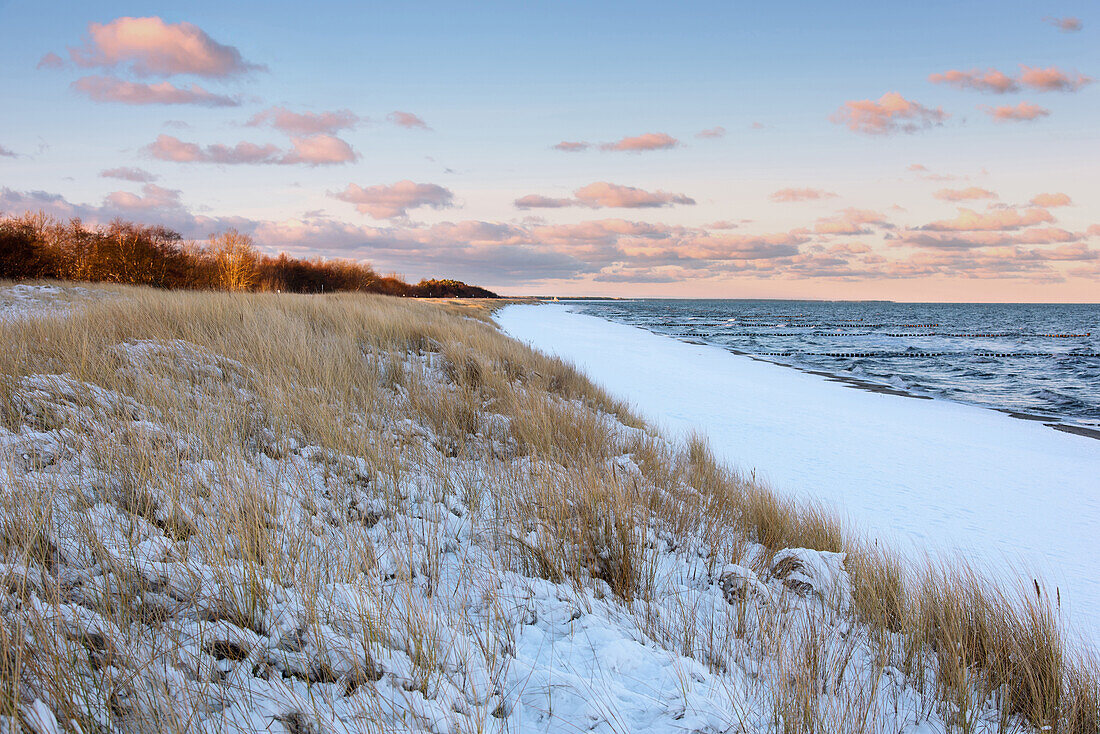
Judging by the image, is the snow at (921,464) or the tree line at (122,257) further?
the tree line at (122,257)

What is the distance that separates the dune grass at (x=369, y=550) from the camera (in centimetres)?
185

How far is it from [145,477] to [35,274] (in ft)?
122

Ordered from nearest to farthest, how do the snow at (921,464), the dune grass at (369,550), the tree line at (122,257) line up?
the dune grass at (369,550) → the snow at (921,464) → the tree line at (122,257)

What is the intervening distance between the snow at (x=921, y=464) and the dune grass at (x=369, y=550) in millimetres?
1007

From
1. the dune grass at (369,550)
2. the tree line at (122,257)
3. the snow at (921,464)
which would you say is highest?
the tree line at (122,257)

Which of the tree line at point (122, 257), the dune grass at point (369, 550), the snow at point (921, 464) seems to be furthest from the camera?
the tree line at point (122, 257)

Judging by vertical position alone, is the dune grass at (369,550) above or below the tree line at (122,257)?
below

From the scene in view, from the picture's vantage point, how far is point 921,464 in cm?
743

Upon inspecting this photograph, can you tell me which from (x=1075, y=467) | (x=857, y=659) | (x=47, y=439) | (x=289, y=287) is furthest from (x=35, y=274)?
(x=1075, y=467)

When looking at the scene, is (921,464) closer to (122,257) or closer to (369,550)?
(369,550)

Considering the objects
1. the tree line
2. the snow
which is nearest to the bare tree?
the tree line

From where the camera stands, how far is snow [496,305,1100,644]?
4812mm

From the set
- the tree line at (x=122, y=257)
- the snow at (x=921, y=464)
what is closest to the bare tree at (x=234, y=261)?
the tree line at (x=122, y=257)

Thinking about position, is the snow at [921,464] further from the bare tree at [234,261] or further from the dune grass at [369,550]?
the bare tree at [234,261]
